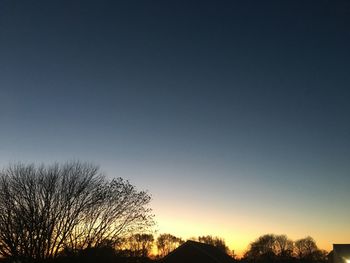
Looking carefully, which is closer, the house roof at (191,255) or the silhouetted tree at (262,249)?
the house roof at (191,255)

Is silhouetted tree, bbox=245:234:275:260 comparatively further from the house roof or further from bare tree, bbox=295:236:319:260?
the house roof

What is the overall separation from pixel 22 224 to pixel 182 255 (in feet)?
86.2

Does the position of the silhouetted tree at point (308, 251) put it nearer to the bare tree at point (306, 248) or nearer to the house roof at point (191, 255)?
the bare tree at point (306, 248)

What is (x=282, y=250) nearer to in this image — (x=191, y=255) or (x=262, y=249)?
(x=262, y=249)

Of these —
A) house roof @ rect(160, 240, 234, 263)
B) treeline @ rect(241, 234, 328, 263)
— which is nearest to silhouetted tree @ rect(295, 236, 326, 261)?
treeline @ rect(241, 234, 328, 263)

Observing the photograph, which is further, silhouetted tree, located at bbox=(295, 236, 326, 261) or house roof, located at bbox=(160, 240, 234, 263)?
silhouetted tree, located at bbox=(295, 236, 326, 261)

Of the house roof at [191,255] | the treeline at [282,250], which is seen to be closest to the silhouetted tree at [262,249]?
the treeline at [282,250]

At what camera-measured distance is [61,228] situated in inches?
1341

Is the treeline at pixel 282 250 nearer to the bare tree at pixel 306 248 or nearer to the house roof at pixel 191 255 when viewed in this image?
the bare tree at pixel 306 248

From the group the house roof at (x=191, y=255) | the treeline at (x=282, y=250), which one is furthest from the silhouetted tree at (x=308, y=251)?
the house roof at (x=191, y=255)

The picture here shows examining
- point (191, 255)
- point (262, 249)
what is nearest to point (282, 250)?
point (262, 249)

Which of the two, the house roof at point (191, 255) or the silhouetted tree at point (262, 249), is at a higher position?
the silhouetted tree at point (262, 249)

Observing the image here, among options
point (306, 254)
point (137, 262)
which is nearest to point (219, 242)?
point (306, 254)

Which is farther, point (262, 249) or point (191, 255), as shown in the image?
point (262, 249)
